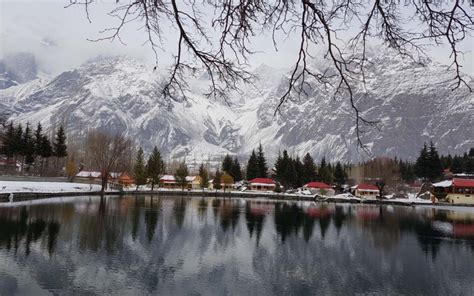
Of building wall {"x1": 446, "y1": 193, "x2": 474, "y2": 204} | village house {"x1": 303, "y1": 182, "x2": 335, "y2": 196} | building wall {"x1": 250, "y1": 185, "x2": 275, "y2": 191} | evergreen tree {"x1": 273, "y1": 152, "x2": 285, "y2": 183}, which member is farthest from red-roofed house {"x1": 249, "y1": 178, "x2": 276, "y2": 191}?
building wall {"x1": 446, "y1": 193, "x2": 474, "y2": 204}

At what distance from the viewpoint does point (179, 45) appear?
3.03 m

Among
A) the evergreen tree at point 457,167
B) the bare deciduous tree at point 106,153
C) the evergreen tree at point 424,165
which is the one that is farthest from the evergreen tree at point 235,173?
the evergreen tree at point 457,167

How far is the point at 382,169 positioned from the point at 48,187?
77.0 m

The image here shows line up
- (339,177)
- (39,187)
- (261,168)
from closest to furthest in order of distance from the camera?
1. (39,187)
2. (261,168)
3. (339,177)

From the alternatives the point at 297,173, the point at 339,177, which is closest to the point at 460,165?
the point at 339,177

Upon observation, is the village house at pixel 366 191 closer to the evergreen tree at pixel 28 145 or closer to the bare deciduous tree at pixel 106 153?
the bare deciduous tree at pixel 106 153

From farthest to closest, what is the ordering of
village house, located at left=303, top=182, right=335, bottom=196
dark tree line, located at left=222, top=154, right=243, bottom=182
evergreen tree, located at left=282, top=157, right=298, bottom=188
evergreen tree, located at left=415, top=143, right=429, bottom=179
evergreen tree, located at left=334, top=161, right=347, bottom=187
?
evergreen tree, located at left=334, top=161, right=347, bottom=187, dark tree line, located at left=222, top=154, right=243, bottom=182, evergreen tree, located at left=282, top=157, right=298, bottom=188, evergreen tree, located at left=415, top=143, right=429, bottom=179, village house, located at left=303, top=182, right=335, bottom=196

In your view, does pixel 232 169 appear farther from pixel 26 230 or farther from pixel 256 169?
pixel 26 230

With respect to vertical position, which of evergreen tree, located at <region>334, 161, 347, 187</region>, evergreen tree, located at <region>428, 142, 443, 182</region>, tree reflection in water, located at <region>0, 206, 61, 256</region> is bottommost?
tree reflection in water, located at <region>0, 206, 61, 256</region>

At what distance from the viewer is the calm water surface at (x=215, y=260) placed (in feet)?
37.4

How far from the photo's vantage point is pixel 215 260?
14719 millimetres

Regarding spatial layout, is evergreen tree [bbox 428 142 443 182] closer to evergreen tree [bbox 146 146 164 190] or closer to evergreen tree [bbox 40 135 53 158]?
evergreen tree [bbox 146 146 164 190]

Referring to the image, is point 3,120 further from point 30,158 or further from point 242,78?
point 30,158

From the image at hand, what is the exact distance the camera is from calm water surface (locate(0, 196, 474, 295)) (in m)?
11.4
